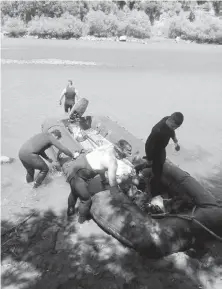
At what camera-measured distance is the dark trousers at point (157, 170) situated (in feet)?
17.5

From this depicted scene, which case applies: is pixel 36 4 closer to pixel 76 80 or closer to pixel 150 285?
pixel 76 80

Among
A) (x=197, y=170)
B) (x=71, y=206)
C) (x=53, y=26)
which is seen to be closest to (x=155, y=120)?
(x=197, y=170)

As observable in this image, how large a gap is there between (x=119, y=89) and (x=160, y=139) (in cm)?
1124

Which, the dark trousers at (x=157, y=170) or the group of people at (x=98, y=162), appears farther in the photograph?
the dark trousers at (x=157, y=170)

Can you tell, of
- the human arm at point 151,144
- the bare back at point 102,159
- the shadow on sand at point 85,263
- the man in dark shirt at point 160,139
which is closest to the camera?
the shadow on sand at point 85,263

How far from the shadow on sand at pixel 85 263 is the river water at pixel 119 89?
1.18m

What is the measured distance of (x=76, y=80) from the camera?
1750 cm

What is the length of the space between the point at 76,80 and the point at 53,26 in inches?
569

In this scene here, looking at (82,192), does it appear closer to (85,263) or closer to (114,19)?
(85,263)

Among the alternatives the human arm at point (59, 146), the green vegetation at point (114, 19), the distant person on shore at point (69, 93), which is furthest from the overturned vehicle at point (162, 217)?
the green vegetation at point (114, 19)

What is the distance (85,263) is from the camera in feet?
14.8

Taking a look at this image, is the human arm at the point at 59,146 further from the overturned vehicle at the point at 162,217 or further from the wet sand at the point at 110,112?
the wet sand at the point at 110,112

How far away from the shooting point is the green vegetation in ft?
97.6

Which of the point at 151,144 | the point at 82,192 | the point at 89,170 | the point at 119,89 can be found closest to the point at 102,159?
the point at 89,170
